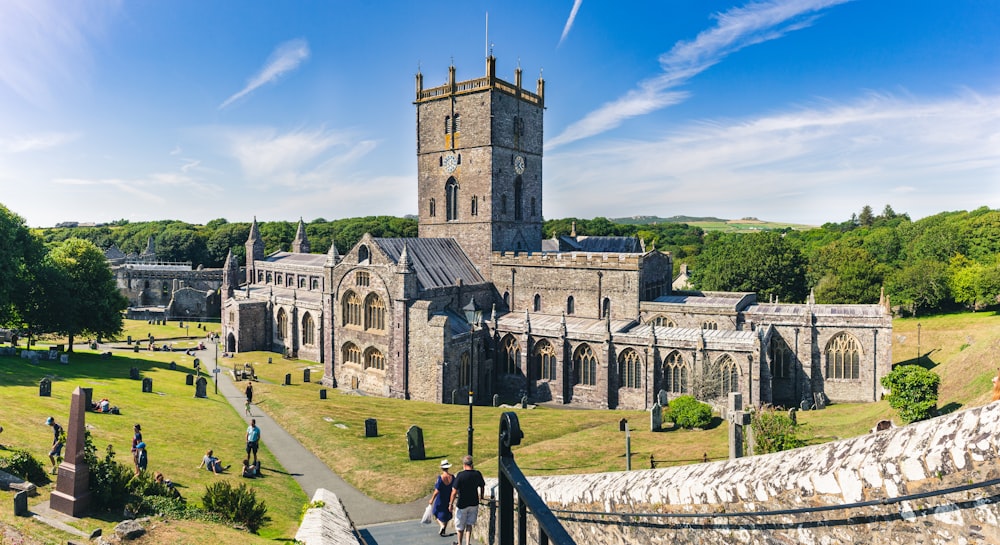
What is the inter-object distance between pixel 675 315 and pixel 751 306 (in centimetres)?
540

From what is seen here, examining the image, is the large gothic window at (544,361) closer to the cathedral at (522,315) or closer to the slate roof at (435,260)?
the cathedral at (522,315)

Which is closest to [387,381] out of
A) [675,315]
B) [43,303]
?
[675,315]

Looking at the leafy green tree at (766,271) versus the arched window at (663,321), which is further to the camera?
the leafy green tree at (766,271)

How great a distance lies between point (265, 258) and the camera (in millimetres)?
76625

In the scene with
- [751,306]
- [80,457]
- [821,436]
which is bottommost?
[821,436]

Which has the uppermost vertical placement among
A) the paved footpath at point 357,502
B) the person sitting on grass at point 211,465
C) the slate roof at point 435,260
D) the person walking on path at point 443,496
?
the slate roof at point 435,260

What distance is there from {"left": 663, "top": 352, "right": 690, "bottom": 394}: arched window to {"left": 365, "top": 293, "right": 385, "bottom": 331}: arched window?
62.7 feet

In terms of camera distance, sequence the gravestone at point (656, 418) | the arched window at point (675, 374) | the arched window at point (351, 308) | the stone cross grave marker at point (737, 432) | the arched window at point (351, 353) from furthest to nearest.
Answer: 1. the arched window at point (351, 353)
2. the arched window at point (351, 308)
3. the arched window at point (675, 374)
4. the gravestone at point (656, 418)
5. the stone cross grave marker at point (737, 432)

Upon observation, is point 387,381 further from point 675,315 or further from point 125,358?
point 125,358

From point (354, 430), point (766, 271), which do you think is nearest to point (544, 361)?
point (354, 430)

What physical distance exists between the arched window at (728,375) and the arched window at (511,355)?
523 inches

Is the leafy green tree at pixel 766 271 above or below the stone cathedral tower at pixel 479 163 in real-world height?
below

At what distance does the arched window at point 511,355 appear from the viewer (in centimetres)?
4256

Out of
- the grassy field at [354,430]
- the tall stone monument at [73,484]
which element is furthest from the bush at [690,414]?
the tall stone monument at [73,484]
